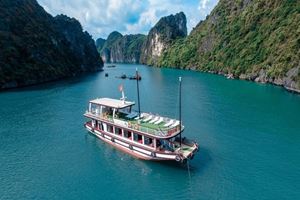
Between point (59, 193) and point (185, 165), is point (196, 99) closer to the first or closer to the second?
point (185, 165)

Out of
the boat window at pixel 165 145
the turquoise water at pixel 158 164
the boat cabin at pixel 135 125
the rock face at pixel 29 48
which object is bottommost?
the turquoise water at pixel 158 164

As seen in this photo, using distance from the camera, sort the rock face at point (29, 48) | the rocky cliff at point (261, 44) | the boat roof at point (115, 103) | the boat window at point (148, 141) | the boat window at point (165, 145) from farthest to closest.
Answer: the rock face at point (29, 48), the rocky cliff at point (261, 44), the boat roof at point (115, 103), the boat window at point (148, 141), the boat window at point (165, 145)

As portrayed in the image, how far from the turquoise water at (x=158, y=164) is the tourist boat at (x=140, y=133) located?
5.91ft

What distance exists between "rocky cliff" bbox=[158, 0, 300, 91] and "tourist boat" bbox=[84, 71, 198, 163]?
243 feet

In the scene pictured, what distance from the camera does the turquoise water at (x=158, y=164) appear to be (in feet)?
121

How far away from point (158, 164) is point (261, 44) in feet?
410

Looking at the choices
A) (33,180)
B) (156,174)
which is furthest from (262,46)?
(33,180)

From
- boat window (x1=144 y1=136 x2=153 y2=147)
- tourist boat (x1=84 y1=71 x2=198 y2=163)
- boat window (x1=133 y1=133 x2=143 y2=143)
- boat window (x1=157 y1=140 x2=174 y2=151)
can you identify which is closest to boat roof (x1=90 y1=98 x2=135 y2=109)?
tourist boat (x1=84 y1=71 x2=198 y2=163)

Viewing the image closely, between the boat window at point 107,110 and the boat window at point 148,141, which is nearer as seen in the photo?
the boat window at point 148,141

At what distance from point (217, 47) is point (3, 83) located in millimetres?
136799

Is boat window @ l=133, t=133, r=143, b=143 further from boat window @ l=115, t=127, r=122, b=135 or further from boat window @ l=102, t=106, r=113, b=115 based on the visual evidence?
boat window @ l=102, t=106, r=113, b=115

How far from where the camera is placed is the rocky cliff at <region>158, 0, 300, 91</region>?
115 meters

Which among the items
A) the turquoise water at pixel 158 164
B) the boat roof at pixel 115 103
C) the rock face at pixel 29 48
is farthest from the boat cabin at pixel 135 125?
the rock face at pixel 29 48

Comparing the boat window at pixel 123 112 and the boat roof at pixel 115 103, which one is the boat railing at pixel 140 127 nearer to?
the boat window at pixel 123 112
